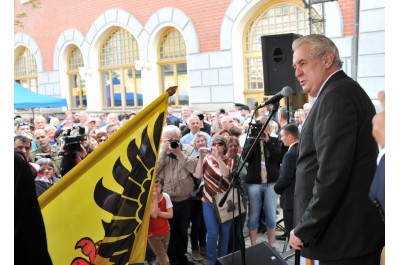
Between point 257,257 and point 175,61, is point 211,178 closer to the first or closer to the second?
point 257,257

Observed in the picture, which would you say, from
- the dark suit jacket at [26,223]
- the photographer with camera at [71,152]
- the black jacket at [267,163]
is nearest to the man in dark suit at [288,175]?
the black jacket at [267,163]

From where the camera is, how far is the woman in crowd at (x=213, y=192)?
5.32 meters

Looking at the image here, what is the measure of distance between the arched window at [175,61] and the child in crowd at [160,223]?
39.7 ft

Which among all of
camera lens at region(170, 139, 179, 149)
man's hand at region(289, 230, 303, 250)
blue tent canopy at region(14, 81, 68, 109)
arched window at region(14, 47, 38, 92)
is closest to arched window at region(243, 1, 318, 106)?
blue tent canopy at region(14, 81, 68, 109)

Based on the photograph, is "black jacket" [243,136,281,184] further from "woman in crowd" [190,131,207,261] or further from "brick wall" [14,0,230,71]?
"brick wall" [14,0,230,71]

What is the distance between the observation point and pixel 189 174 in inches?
222

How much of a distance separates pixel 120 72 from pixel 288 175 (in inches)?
610

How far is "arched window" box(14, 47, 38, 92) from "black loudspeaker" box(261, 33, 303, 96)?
19356 mm

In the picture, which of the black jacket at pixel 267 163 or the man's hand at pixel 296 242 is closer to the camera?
the man's hand at pixel 296 242

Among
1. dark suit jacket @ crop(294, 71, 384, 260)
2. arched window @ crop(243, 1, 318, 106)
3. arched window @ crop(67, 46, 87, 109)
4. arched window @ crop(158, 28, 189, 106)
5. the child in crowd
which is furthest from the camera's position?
arched window @ crop(67, 46, 87, 109)

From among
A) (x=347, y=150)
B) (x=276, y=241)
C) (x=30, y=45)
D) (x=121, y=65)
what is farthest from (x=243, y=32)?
(x=347, y=150)

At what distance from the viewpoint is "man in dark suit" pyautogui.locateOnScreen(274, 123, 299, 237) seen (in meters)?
5.22

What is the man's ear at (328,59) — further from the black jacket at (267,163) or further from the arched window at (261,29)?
the arched window at (261,29)

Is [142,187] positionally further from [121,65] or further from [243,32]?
[121,65]
